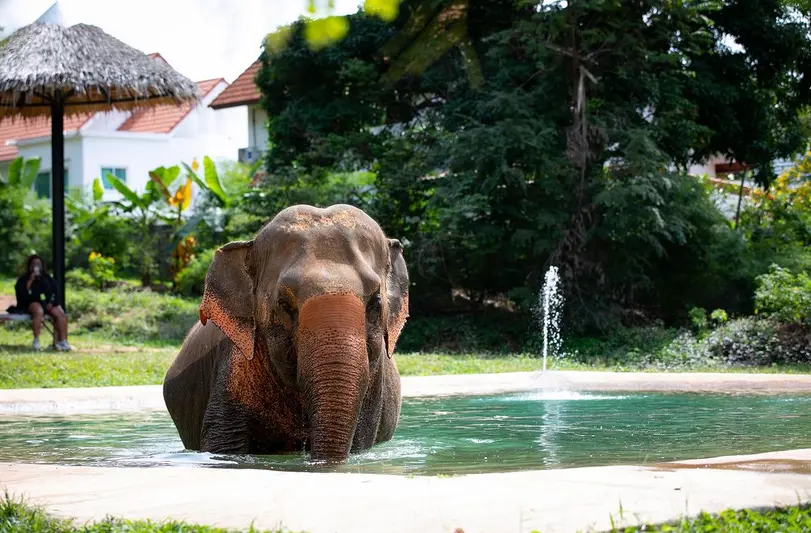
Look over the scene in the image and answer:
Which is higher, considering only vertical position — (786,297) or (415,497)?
(786,297)

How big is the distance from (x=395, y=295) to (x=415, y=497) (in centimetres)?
310

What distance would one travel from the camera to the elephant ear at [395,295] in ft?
25.0

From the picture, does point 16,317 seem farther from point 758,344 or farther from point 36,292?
point 758,344

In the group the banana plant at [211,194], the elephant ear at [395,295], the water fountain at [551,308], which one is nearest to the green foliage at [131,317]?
the banana plant at [211,194]

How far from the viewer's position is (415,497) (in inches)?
187

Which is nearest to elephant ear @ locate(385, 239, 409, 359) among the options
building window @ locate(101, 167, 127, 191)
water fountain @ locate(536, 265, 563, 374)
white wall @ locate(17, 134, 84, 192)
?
water fountain @ locate(536, 265, 563, 374)

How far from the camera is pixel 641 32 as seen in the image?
21.9m

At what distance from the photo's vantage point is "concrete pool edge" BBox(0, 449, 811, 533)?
4453 mm

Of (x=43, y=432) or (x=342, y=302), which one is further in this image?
(x=43, y=432)

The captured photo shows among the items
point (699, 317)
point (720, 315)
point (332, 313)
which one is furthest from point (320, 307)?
point (699, 317)

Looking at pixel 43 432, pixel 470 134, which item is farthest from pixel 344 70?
pixel 43 432

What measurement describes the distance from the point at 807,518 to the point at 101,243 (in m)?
29.7

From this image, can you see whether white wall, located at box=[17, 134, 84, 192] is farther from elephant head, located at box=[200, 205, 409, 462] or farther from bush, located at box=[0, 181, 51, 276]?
elephant head, located at box=[200, 205, 409, 462]

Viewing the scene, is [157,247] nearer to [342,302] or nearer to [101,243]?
[101,243]
